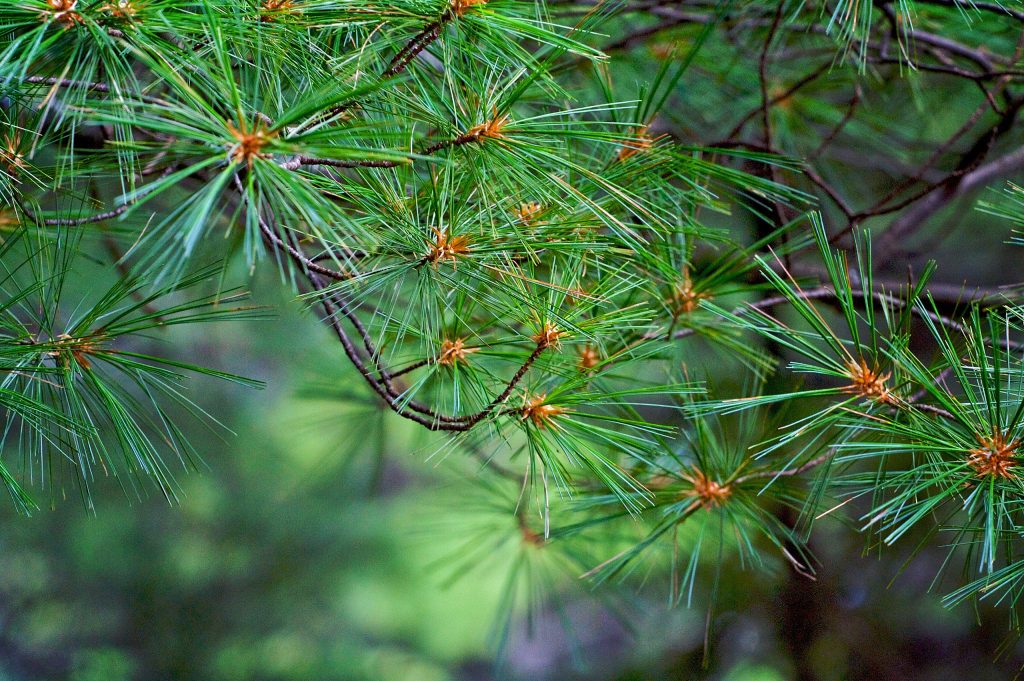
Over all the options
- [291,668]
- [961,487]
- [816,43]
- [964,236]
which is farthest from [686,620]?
[961,487]

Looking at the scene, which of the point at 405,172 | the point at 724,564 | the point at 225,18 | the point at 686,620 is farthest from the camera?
the point at 686,620

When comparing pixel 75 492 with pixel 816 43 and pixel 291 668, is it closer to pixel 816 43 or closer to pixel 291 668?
pixel 291 668

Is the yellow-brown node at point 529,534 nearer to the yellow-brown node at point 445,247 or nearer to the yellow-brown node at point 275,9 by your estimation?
the yellow-brown node at point 445,247

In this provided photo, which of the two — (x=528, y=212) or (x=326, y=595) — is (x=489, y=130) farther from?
(x=326, y=595)

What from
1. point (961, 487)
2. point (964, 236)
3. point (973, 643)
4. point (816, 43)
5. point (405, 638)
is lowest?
point (973, 643)

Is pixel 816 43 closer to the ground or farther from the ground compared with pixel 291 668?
farther from the ground

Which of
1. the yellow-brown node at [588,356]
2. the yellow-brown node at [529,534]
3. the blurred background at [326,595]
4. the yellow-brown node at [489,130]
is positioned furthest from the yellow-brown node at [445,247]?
the blurred background at [326,595]
